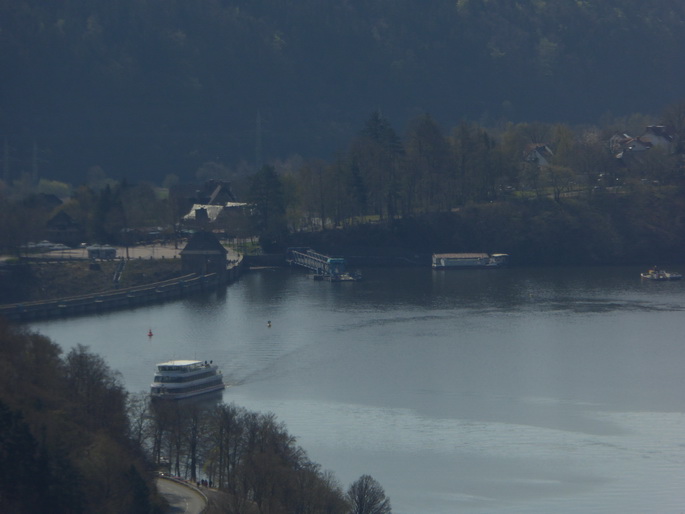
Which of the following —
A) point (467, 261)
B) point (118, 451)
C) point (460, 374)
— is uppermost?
point (467, 261)

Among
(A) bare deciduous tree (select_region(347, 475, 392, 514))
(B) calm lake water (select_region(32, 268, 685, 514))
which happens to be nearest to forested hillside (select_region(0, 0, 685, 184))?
(B) calm lake water (select_region(32, 268, 685, 514))

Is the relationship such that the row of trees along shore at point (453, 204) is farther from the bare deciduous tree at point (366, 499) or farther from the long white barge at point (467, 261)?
the bare deciduous tree at point (366, 499)

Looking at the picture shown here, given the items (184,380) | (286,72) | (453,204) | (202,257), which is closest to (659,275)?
(453,204)

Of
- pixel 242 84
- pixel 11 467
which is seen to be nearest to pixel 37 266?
pixel 11 467

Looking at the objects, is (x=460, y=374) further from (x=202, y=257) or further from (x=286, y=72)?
(x=286, y=72)

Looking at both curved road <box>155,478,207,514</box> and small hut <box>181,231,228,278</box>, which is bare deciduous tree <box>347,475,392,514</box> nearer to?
curved road <box>155,478,207,514</box>

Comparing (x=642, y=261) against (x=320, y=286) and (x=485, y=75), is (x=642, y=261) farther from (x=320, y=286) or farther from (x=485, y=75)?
(x=485, y=75)

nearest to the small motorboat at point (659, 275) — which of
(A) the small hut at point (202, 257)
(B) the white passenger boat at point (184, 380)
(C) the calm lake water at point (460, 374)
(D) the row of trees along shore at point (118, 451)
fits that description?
(C) the calm lake water at point (460, 374)
